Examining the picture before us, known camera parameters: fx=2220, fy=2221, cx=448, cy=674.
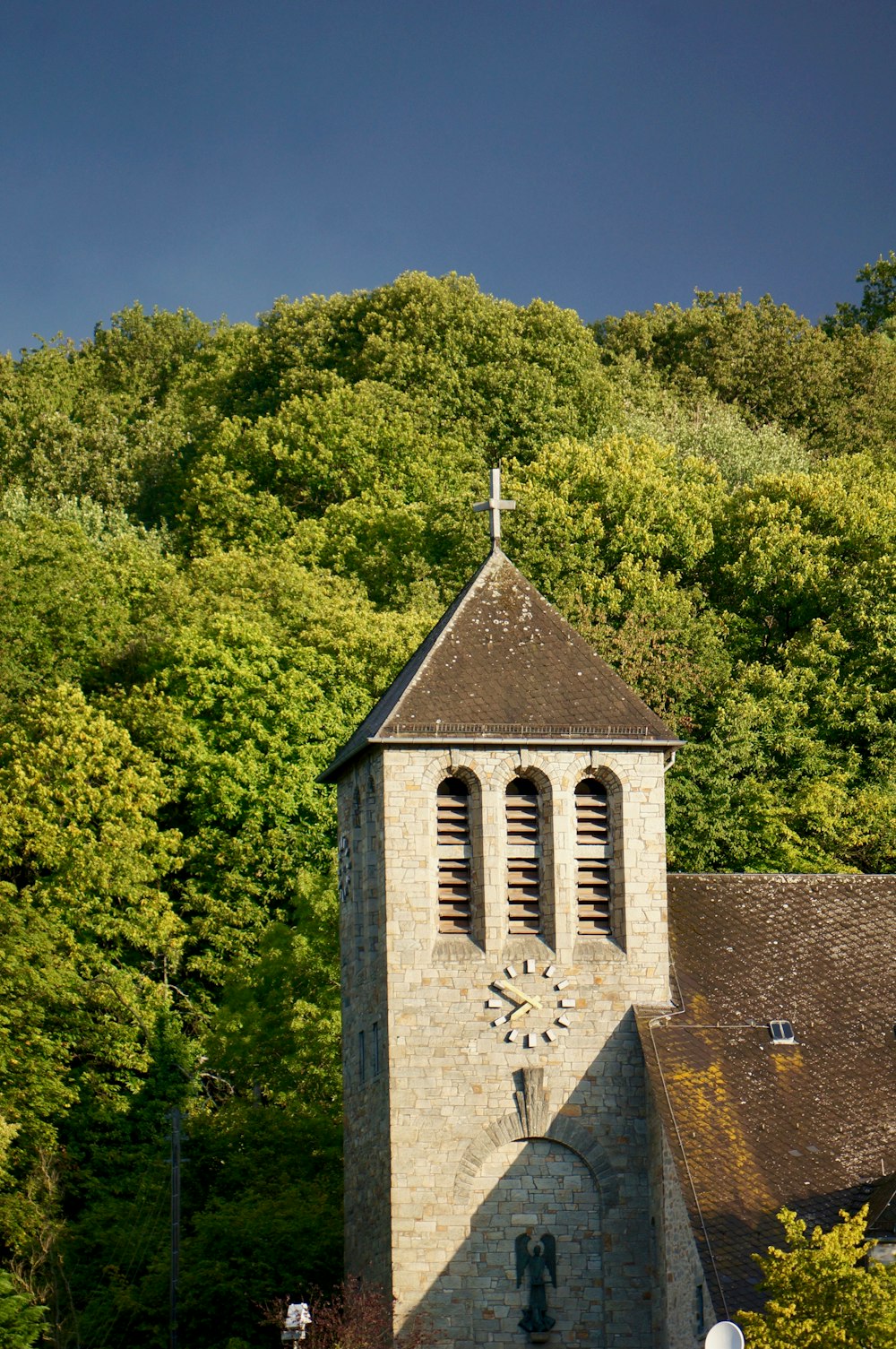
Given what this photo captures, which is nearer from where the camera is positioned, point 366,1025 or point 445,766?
point 445,766

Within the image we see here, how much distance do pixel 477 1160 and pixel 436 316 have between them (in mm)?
44796

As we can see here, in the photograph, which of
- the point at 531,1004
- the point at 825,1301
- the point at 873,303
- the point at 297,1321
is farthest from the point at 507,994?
the point at 873,303

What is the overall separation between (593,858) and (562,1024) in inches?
93.2

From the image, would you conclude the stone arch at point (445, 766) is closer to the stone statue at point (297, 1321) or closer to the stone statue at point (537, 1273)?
the stone statue at point (537, 1273)

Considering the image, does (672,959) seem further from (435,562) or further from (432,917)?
(435,562)

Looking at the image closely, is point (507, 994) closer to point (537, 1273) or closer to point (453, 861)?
point (453, 861)

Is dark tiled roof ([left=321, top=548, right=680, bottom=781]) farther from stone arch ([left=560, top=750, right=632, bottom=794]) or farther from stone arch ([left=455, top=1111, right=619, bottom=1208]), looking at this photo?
stone arch ([left=455, top=1111, right=619, bottom=1208])

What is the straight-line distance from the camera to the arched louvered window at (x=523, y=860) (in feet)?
99.3

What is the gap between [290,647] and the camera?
174 ft

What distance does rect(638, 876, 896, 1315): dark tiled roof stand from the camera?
90.3ft

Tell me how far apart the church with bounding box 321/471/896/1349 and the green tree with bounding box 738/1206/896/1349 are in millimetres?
2892

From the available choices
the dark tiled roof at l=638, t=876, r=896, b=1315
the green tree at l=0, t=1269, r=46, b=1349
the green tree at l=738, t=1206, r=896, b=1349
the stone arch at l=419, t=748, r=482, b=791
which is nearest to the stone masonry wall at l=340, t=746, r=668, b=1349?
the stone arch at l=419, t=748, r=482, b=791

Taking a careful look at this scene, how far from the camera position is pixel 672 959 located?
1214 inches

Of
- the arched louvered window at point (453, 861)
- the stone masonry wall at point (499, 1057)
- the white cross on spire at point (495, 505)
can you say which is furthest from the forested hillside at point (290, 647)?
the white cross on spire at point (495, 505)
